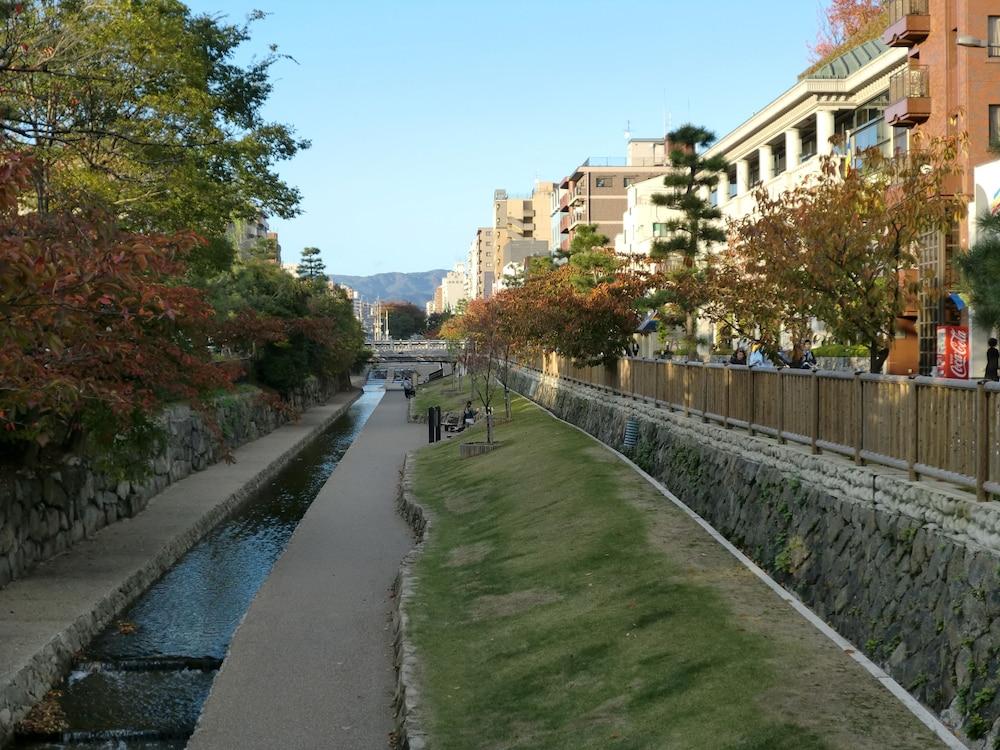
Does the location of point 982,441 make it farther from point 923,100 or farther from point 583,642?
point 923,100

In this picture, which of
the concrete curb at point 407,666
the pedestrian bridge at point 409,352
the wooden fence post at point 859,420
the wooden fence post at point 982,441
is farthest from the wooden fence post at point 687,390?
the pedestrian bridge at point 409,352

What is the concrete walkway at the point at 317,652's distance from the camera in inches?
491

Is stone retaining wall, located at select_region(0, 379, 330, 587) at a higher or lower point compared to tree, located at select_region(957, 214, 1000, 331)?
lower

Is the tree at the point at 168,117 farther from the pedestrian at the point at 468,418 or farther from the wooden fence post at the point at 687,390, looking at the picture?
the pedestrian at the point at 468,418

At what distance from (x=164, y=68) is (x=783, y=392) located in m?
20.2

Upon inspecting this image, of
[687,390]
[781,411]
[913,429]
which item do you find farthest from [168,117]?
[913,429]

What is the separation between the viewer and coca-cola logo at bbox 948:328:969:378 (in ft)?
98.5

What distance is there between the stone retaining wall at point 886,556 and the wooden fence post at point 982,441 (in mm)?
209

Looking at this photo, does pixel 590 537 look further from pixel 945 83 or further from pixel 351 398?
pixel 351 398

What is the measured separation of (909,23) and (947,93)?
9.09 feet

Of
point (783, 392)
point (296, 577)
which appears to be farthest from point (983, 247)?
point (296, 577)

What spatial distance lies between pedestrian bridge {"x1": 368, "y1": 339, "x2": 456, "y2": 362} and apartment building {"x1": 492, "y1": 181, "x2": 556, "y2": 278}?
47.4 metres

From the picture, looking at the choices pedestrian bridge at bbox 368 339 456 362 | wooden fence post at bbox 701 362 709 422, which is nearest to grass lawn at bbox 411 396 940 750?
wooden fence post at bbox 701 362 709 422

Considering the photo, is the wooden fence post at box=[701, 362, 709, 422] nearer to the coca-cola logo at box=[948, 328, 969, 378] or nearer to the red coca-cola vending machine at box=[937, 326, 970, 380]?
the red coca-cola vending machine at box=[937, 326, 970, 380]
